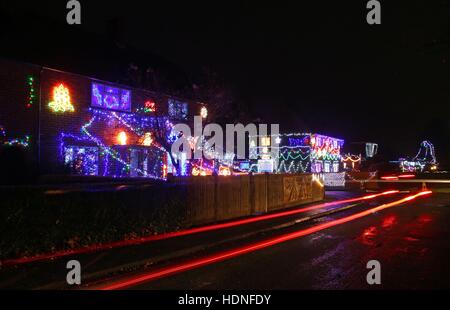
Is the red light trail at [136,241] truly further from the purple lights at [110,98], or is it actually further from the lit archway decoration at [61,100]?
the purple lights at [110,98]

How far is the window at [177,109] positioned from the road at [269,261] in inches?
440

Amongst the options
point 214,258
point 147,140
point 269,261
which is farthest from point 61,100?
point 269,261

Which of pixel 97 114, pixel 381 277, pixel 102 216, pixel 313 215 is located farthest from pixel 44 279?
pixel 97 114

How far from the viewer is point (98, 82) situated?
22531mm

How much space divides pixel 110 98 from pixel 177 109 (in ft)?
12.7

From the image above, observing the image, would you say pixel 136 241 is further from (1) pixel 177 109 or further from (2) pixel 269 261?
(1) pixel 177 109

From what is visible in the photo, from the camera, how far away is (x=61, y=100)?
2055cm

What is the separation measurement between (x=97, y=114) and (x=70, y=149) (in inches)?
88.7

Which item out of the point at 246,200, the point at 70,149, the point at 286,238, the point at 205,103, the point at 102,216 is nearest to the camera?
the point at 102,216

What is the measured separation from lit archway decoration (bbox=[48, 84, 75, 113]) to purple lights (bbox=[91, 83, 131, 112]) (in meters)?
1.35

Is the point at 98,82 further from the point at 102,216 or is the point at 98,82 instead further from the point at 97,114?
the point at 102,216

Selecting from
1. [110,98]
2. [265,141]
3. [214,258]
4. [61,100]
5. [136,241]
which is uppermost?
[110,98]

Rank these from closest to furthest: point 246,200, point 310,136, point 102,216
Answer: point 102,216 → point 246,200 → point 310,136

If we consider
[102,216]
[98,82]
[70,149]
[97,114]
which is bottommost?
[102,216]
